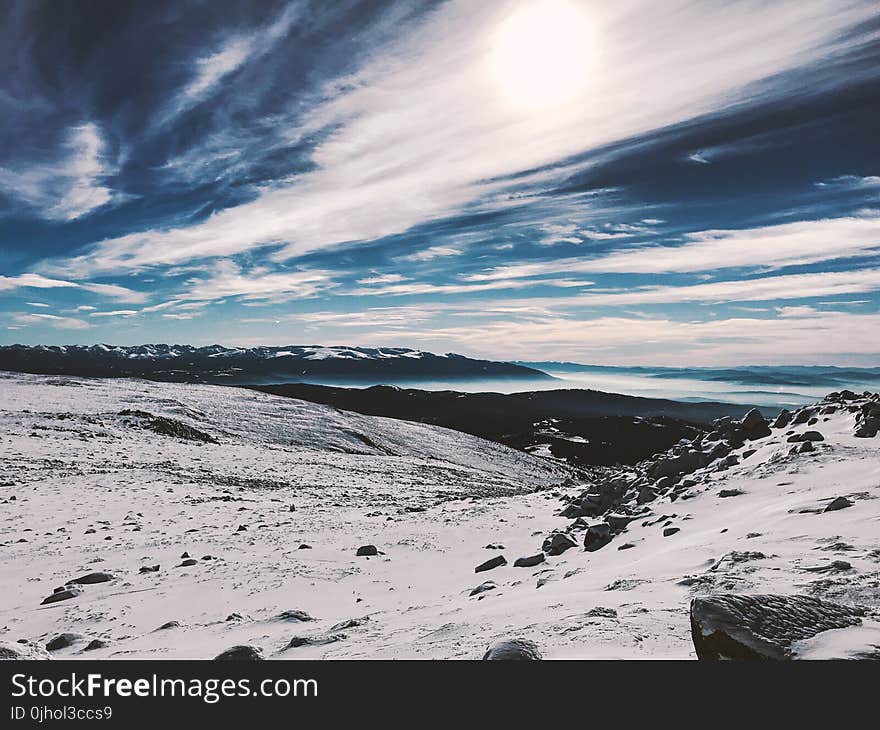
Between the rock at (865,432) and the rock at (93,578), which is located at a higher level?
the rock at (865,432)

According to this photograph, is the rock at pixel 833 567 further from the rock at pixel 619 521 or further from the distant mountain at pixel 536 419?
the distant mountain at pixel 536 419

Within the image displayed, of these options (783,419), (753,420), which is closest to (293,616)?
(753,420)

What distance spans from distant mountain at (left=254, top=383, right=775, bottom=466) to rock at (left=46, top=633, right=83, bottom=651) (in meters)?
77.9

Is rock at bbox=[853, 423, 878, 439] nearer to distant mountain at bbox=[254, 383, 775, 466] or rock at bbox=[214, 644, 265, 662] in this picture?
rock at bbox=[214, 644, 265, 662]

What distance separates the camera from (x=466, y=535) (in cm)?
1276

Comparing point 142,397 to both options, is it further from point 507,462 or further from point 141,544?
point 141,544

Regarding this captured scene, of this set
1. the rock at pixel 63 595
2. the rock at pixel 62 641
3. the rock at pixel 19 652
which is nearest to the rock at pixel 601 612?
the rock at pixel 19 652

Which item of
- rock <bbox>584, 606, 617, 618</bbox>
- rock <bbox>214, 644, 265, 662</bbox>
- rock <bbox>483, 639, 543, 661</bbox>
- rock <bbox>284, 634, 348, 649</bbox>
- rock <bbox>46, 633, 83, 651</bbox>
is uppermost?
rock <bbox>483, 639, 543, 661</bbox>

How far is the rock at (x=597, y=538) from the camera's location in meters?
9.97

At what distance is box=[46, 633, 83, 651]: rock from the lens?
6.77 meters

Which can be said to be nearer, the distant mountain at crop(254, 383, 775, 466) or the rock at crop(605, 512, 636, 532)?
the rock at crop(605, 512, 636, 532)

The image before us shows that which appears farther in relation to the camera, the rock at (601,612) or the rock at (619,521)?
the rock at (619,521)

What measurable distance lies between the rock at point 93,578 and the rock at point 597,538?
29.2 ft

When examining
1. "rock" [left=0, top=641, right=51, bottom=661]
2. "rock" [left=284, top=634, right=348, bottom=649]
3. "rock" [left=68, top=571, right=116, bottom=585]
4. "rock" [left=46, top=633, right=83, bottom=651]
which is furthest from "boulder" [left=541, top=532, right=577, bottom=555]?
"rock" [left=68, top=571, right=116, bottom=585]
